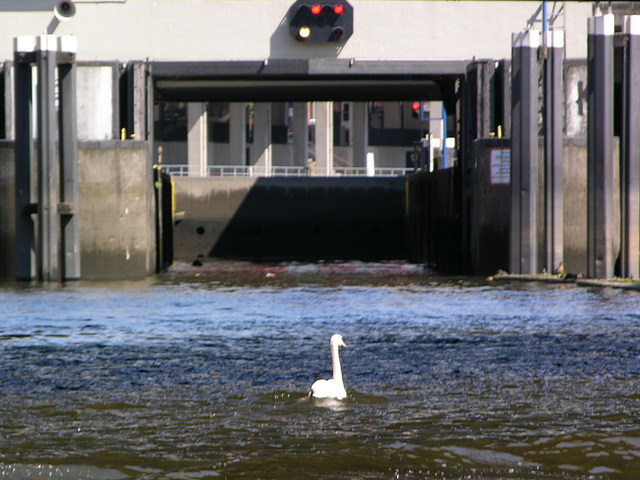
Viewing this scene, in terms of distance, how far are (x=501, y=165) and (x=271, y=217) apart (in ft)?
53.8

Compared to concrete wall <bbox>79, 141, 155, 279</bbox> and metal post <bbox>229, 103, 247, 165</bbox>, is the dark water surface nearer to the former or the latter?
concrete wall <bbox>79, 141, 155, 279</bbox>

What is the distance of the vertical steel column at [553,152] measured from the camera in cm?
2705

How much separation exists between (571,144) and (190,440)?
21.4m

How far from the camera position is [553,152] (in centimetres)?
2719

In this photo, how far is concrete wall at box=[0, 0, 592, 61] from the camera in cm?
3005

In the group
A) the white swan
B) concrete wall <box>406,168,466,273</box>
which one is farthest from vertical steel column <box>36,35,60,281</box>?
the white swan

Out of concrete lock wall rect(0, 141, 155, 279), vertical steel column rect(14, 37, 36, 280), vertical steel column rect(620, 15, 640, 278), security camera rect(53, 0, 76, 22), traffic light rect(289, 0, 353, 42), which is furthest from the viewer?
security camera rect(53, 0, 76, 22)

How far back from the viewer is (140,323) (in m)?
18.8

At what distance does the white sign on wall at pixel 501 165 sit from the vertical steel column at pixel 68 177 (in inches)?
456

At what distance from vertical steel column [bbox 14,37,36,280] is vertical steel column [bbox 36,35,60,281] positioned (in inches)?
10.9

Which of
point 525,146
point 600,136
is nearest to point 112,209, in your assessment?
point 525,146

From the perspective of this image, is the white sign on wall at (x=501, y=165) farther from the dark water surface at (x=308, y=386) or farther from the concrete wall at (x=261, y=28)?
the dark water surface at (x=308, y=386)

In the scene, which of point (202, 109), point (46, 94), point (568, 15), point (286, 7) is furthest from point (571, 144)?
point (202, 109)

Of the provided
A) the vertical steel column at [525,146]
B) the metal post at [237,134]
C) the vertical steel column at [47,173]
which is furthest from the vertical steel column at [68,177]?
the metal post at [237,134]
